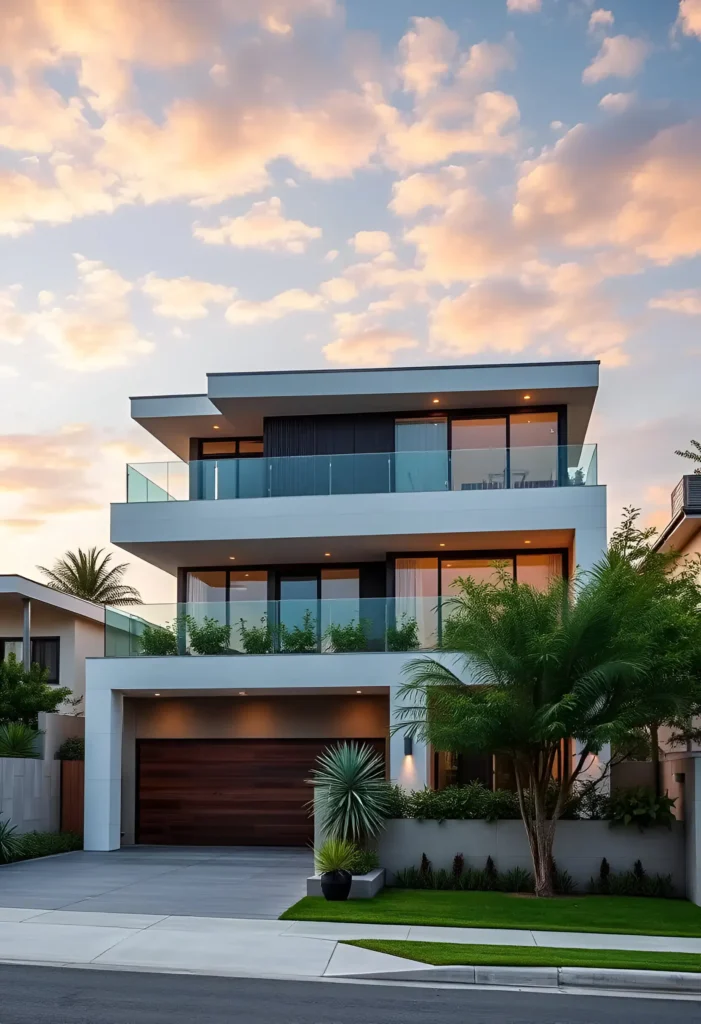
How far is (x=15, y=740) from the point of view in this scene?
971 inches

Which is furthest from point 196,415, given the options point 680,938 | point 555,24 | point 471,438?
point 680,938

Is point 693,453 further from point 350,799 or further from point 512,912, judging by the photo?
point 512,912

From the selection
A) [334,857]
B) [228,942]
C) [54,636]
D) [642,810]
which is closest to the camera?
[228,942]

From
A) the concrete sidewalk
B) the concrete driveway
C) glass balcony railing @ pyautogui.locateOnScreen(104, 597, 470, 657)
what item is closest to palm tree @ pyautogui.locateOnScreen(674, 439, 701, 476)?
glass balcony railing @ pyautogui.locateOnScreen(104, 597, 470, 657)

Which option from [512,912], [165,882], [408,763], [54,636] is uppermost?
[54,636]

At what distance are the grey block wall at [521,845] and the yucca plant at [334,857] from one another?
196 cm

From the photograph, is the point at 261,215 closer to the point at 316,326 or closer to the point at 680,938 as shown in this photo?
the point at 316,326

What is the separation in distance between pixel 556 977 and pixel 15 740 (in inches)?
626

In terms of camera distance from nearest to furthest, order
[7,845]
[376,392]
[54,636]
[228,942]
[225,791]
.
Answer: [228,942] < [7,845] < [376,392] < [225,791] < [54,636]

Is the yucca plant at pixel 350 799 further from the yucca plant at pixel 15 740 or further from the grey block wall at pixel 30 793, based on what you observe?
the yucca plant at pixel 15 740

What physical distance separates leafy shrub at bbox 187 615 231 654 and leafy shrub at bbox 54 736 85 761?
4316mm

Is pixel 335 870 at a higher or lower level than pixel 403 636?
lower

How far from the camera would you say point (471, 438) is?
27875mm

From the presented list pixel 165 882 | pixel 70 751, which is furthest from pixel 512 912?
pixel 70 751
